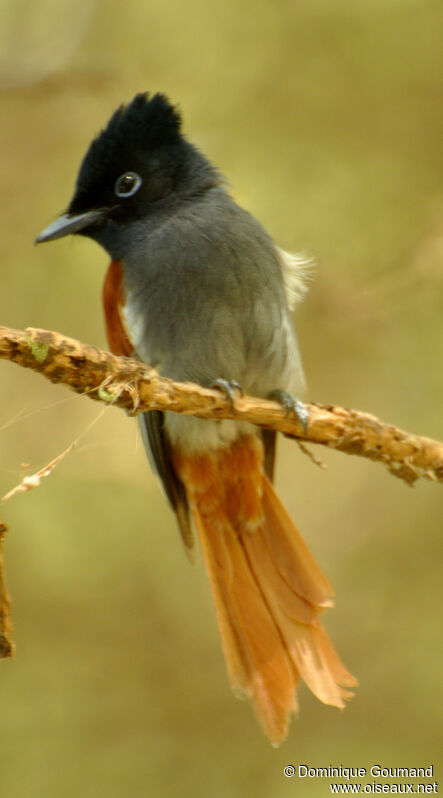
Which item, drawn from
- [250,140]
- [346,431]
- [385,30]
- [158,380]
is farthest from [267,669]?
[385,30]

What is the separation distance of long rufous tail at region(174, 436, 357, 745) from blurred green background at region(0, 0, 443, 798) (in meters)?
1.04

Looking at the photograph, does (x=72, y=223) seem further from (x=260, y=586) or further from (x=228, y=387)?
(x=260, y=586)

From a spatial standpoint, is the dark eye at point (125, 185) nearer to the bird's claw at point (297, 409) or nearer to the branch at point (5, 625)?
the bird's claw at point (297, 409)

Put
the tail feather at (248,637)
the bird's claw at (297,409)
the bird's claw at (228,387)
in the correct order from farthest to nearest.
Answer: the tail feather at (248,637) < the bird's claw at (297,409) < the bird's claw at (228,387)

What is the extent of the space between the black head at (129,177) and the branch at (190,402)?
3.26 ft

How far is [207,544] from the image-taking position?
3.44 metres

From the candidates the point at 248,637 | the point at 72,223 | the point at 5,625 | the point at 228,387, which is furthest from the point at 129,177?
the point at 5,625

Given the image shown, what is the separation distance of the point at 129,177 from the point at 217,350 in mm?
827

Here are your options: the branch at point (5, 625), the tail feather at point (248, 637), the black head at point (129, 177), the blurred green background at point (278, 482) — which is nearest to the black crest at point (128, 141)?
the black head at point (129, 177)

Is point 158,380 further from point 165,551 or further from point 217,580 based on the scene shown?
point 165,551

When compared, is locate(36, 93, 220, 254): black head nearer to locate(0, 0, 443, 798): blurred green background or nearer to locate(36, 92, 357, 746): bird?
locate(36, 92, 357, 746): bird

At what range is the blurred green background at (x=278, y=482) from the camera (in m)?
4.27

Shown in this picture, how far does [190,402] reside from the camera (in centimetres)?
254

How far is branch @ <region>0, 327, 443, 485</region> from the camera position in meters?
2.07
